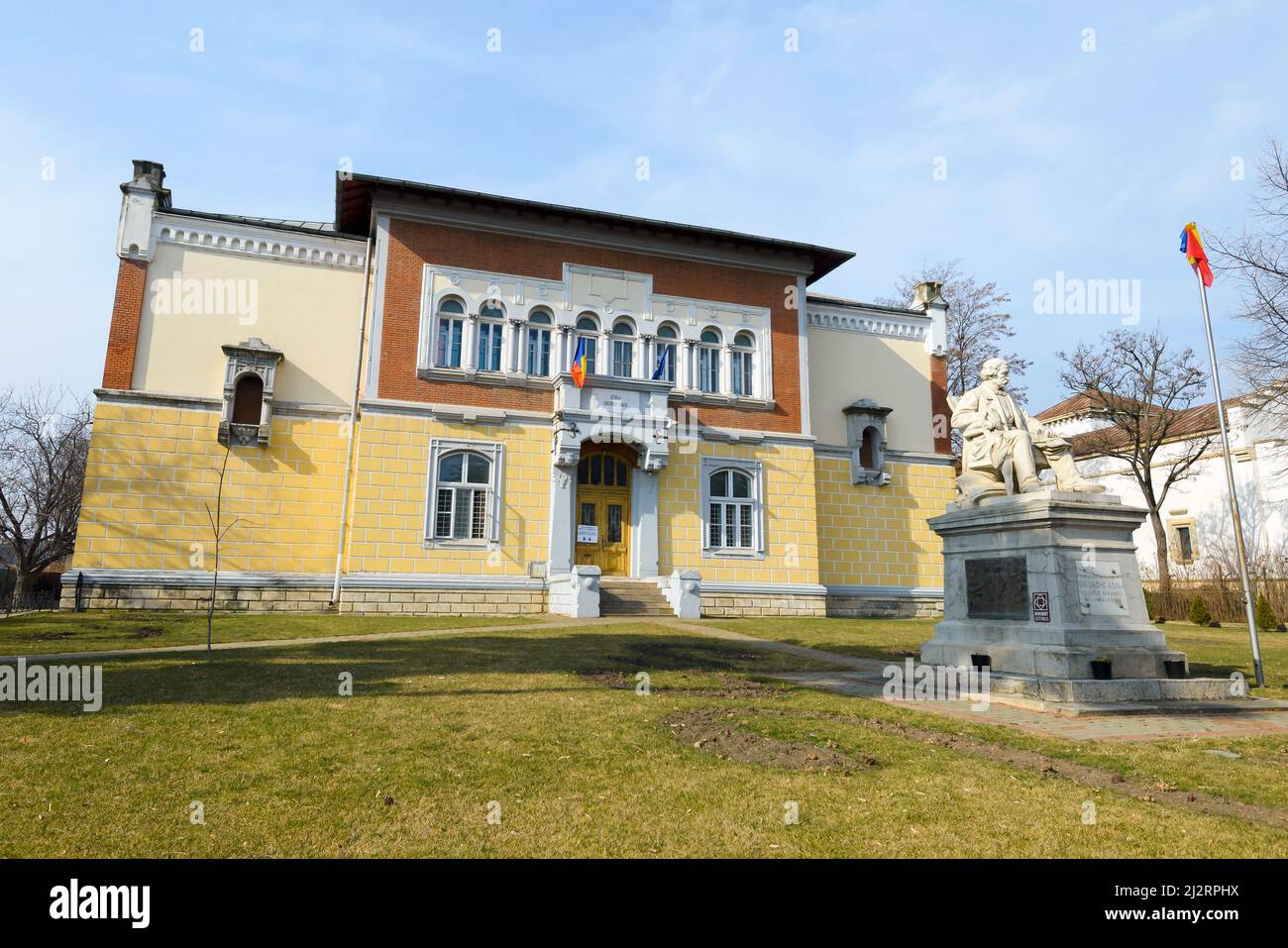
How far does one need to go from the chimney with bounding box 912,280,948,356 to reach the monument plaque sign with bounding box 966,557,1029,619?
20.7 metres

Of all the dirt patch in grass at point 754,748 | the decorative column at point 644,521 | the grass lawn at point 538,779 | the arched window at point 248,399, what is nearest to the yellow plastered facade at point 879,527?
the decorative column at point 644,521

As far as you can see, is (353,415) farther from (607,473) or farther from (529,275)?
(607,473)

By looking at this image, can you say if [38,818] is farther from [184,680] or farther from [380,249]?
[380,249]

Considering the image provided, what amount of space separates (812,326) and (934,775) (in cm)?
2397

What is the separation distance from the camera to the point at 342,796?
4.88m

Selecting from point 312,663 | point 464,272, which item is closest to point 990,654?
point 312,663

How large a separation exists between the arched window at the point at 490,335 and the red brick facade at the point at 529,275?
829 mm

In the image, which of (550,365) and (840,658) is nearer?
(840,658)

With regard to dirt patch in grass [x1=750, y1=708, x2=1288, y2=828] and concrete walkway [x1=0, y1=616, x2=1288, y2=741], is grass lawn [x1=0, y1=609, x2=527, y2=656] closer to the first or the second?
concrete walkway [x1=0, y1=616, x2=1288, y2=741]

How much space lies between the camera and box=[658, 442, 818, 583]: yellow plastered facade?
77.2 ft

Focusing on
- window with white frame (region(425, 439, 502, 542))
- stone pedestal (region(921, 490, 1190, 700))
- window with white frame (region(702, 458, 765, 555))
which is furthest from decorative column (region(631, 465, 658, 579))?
stone pedestal (region(921, 490, 1190, 700))

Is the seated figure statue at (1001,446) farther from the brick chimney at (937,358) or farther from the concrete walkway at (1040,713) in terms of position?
the brick chimney at (937,358)

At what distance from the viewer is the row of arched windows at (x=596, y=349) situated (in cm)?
2283
